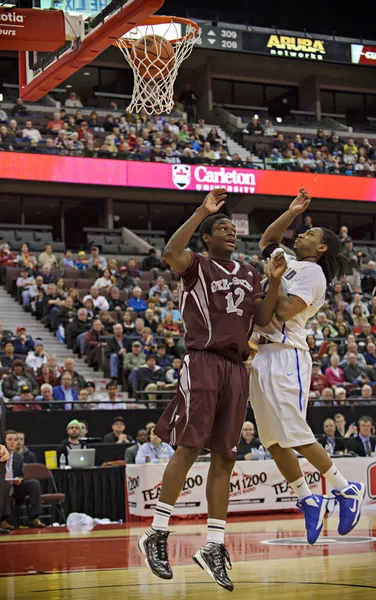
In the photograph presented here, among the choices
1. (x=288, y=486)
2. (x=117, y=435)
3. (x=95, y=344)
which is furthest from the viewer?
(x=95, y=344)

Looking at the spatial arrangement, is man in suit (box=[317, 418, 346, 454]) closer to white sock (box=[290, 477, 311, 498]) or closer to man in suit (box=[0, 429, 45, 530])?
man in suit (box=[0, 429, 45, 530])

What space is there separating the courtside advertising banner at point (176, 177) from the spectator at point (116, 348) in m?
10.6

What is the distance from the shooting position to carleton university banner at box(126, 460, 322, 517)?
13320mm

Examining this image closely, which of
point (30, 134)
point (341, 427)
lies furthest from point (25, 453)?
point (30, 134)

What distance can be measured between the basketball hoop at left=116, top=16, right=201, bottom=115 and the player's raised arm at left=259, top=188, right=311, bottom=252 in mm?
6284

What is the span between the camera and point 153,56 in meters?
13.4

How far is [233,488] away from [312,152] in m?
22.9

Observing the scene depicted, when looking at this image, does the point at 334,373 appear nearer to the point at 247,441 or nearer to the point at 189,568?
the point at 247,441

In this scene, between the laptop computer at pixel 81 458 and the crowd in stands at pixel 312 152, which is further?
the crowd in stands at pixel 312 152

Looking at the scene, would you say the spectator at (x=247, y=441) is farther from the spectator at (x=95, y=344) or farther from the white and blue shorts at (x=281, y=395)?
the white and blue shorts at (x=281, y=395)

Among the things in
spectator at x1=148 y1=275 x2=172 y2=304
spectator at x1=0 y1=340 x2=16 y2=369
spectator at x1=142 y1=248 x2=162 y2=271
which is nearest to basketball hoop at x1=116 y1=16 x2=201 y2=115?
spectator at x1=0 y1=340 x2=16 y2=369

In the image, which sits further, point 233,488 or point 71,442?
point 71,442

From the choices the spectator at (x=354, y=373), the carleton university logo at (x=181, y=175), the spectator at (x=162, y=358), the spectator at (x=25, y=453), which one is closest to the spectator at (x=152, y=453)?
the spectator at (x=25, y=453)

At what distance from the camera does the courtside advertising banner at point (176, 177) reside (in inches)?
1134
